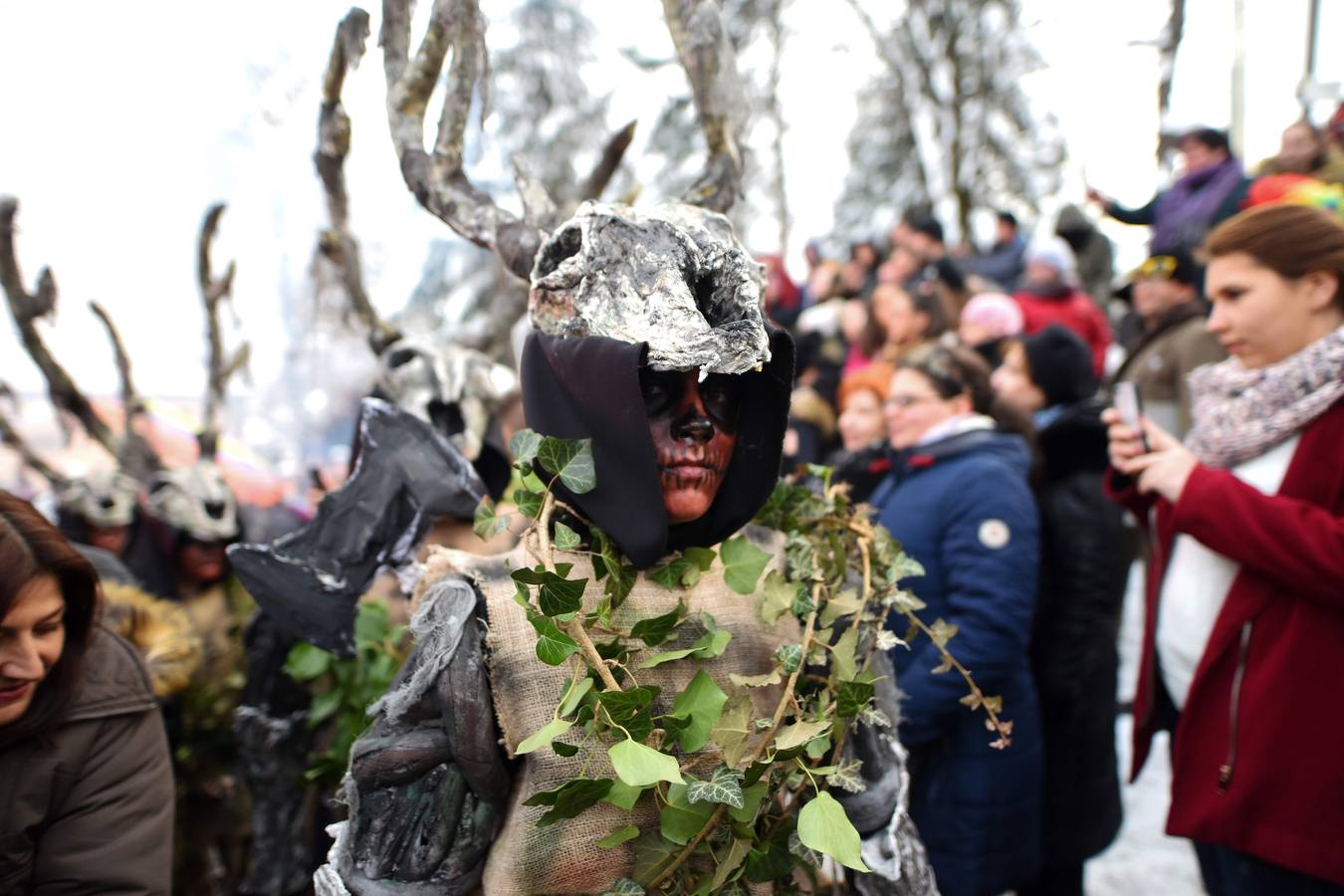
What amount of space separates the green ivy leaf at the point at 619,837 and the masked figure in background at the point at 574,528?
54 mm

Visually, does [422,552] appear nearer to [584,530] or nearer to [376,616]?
[376,616]

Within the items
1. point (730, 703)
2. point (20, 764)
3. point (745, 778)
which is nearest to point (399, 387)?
point (20, 764)

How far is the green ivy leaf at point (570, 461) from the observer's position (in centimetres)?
154

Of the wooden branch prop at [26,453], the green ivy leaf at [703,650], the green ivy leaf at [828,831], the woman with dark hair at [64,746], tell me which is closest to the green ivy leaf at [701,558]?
the green ivy leaf at [703,650]

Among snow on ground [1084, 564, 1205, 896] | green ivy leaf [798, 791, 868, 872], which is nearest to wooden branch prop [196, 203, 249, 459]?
green ivy leaf [798, 791, 868, 872]

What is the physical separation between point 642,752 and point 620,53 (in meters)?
11.1

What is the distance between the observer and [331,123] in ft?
9.45

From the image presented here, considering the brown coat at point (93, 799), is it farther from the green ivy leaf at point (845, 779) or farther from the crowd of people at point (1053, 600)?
the green ivy leaf at point (845, 779)

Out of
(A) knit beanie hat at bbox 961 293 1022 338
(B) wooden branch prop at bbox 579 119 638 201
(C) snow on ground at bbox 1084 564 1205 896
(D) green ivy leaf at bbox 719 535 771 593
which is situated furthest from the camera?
(A) knit beanie hat at bbox 961 293 1022 338

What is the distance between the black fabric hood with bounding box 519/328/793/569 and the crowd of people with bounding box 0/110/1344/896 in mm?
785

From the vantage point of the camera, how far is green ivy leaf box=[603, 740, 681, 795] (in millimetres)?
1361

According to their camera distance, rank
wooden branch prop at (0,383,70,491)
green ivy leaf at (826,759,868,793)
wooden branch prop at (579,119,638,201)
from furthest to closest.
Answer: wooden branch prop at (0,383,70,491) → wooden branch prop at (579,119,638,201) → green ivy leaf at (826,759,868,793)

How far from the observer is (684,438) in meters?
1.65

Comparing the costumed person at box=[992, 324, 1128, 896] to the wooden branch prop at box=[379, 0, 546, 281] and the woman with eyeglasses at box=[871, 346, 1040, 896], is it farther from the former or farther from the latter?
the wooden branch prop at box=[379, 0, 546, 281]
